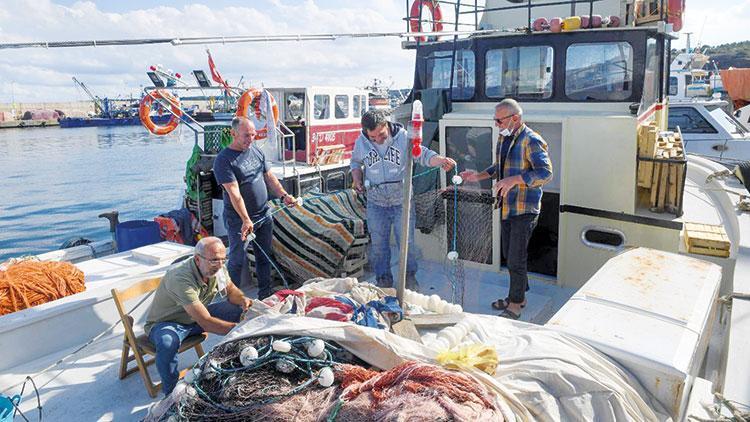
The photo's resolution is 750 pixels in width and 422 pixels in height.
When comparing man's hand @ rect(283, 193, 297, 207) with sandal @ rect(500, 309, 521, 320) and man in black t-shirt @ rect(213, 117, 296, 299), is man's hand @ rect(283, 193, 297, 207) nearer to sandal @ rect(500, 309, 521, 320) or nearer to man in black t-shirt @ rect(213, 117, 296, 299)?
man in black t-shirt @ rect(213, 117, 296, 299)

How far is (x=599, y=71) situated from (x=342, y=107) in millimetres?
7189

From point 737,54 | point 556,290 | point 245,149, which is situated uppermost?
point 737,54

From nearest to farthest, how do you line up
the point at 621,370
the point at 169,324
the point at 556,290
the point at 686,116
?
the point at 621,370
the point at 169,324
the point at 556,290
the point at 686,116

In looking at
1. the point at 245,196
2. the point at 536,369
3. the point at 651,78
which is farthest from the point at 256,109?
the point at 536,369

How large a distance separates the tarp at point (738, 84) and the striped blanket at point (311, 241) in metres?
19.2

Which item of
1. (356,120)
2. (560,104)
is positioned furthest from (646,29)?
(356,120)

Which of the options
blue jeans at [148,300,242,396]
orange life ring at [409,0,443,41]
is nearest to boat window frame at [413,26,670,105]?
orange life ring at [409,0,443,41]

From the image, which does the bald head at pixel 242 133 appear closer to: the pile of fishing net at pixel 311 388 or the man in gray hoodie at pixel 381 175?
the man in gray hoodie at pixel 381 175

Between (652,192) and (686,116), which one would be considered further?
(686,116)

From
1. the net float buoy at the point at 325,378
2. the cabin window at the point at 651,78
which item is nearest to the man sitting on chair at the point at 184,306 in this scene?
the net float buoy at the point at 325,378

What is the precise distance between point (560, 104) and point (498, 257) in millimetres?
1670

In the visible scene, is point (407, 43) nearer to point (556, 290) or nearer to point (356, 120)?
point (556, 290)

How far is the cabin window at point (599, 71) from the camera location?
5422 mm

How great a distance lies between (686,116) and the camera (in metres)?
12.1
